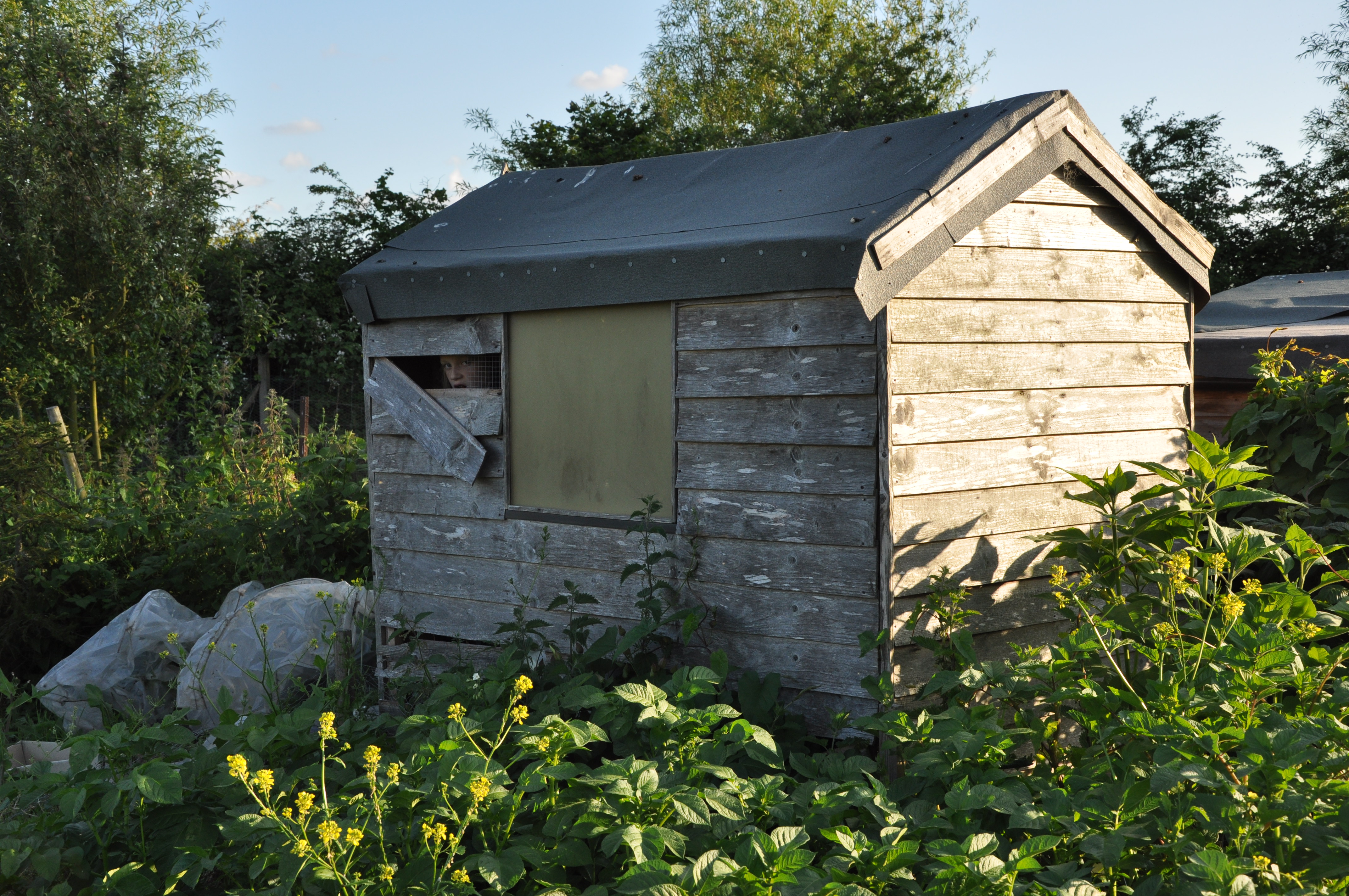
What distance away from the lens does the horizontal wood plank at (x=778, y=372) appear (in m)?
3.37

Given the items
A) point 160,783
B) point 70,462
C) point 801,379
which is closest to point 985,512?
point 801,379

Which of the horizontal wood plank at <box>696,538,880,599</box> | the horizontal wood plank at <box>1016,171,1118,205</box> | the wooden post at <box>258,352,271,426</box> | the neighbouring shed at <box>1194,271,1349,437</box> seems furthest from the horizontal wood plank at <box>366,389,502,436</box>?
the wooden post at <box>258,352,271,426</box>

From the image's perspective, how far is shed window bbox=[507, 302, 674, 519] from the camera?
3939mm

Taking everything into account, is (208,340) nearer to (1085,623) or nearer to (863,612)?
(863,612)

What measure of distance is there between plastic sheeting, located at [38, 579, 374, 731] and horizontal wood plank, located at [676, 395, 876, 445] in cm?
204

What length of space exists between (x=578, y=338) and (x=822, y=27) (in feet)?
80.2

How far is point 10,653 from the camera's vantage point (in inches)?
231

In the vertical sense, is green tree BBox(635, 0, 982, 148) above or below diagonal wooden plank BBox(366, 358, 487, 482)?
above

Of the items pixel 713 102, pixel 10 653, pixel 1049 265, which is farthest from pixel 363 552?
pixel 713 102

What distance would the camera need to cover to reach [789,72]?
1009 inches

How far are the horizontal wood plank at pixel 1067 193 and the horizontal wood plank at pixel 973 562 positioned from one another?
1286 millimetres

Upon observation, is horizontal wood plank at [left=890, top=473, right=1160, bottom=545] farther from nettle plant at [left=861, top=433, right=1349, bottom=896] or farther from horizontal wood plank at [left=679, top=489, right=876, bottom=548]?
nettle plant at [left=861, top=433, right=1349, bottom=896]

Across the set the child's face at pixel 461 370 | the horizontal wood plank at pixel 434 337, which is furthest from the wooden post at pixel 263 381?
the child's face at pixel 461 370

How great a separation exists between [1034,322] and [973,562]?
961 millimetres
